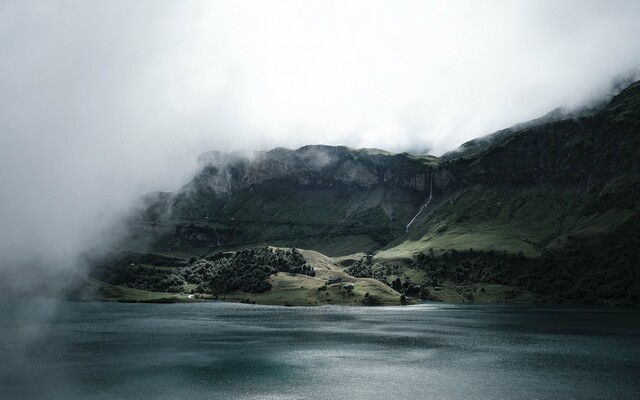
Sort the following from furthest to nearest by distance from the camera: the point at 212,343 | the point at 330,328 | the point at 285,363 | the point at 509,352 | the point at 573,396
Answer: the point at 330,328 → the point at 212,343 → the point at 509,352 → the point at 285,363 → the point at 573,396

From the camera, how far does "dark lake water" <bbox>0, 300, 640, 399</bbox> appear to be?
327 feet

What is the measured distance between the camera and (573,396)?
95.9 meters

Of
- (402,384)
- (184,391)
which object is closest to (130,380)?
(184,391)

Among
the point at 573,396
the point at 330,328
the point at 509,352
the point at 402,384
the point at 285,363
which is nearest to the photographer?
the point at 573,396

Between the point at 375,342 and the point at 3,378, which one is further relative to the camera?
the point at 375,342

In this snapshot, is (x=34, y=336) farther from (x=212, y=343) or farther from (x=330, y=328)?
(x=330, y=328)

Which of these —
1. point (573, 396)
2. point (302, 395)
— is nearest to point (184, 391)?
point (302, 395)

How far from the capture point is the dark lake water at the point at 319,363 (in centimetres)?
9956

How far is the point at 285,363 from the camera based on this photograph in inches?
4998

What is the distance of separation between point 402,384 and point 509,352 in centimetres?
5128

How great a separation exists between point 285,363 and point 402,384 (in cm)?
3337

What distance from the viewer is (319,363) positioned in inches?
4993

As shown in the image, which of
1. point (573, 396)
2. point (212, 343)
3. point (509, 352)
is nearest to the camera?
point (573, 396)

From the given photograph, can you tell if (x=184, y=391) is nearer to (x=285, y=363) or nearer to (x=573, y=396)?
(x=285, y=363)
